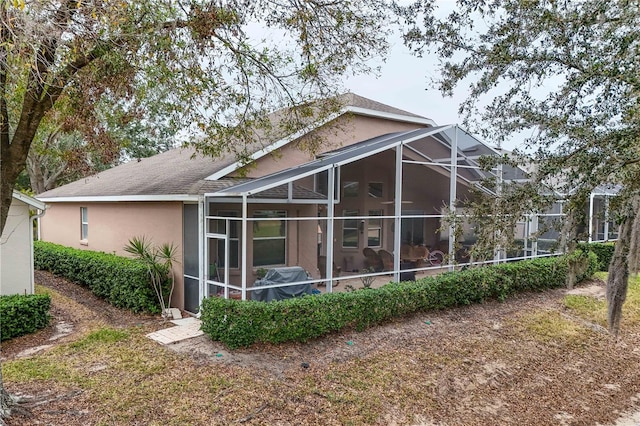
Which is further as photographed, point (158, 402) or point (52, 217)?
point (52, 217)

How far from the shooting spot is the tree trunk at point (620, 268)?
5.77m

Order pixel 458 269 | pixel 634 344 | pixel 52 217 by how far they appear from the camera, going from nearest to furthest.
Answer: pixel 634 344 < pixel 458 269 < pixel 52 217

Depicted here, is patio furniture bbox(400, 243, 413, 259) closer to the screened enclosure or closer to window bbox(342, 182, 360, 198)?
the screened enclosure

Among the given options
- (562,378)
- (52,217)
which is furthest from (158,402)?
(52,217)

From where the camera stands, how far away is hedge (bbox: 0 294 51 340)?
819 centimetres

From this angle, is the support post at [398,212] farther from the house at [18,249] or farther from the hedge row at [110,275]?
the house at [18,249]

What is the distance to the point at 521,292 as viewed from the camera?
495 inches

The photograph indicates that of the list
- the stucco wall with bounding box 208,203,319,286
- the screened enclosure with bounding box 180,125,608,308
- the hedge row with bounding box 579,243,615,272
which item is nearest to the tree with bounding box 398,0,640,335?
the screened enclosure with bounding box 180,125,608,308

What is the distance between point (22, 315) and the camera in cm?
848

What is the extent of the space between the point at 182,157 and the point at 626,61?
13.2m

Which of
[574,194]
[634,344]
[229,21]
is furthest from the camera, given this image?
[634,344]

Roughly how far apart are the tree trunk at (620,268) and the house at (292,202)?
2.83 metres

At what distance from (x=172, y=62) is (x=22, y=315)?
19.9ft

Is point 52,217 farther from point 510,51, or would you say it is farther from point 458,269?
point 510,51
